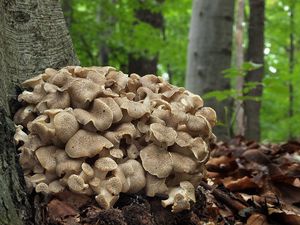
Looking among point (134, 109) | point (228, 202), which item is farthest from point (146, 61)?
point (134, 109)

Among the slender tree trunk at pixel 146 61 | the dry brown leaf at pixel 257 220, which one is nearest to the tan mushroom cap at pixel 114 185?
the dry brown leaf at pixel 257 220

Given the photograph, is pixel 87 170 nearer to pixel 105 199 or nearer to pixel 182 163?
pixel 105 199

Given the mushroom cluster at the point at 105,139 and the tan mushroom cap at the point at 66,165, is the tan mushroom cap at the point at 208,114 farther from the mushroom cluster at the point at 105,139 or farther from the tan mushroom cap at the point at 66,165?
the tan mushroom cap at the point at 66,165

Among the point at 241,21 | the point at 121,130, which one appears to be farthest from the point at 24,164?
the point at 241,21

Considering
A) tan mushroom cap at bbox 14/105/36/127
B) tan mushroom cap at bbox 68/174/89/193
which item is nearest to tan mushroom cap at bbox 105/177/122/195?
tan mushroom cap at bbox 68/174/89/193

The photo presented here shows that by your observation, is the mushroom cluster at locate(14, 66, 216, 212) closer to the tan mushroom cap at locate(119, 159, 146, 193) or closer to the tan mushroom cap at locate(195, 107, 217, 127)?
the tan mushroom cap at locate(119, 159, 146, 193)

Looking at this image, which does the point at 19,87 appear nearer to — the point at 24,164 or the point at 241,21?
the point at 24,164

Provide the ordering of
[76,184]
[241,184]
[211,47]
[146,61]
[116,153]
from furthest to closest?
1. [146,61]
2. [211,47]
3. [241,184]
4. [116,153]
5. [76,184]
